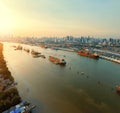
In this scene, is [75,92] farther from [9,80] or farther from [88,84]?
[9,80]

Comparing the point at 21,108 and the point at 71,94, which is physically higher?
the point at 21,108

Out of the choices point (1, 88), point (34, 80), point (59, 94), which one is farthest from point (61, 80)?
point (1, 88)

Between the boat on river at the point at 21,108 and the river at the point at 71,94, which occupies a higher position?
the boat on river at the point at 21,108

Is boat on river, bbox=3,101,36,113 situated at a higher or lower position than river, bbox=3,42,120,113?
higher

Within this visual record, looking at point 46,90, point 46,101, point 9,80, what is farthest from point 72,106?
point 9,80

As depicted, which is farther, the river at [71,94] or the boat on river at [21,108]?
the river at [71,94]

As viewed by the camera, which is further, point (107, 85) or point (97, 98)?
point (107, 85)

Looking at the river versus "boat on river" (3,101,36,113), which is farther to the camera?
the river

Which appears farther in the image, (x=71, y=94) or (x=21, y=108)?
(x=71, y=94)

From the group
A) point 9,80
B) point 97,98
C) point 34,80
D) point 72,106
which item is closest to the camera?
point 72,106

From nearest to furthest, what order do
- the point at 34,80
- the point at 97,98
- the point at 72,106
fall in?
the point at 72,106 < the point at 97,98 < the point at 34,80
